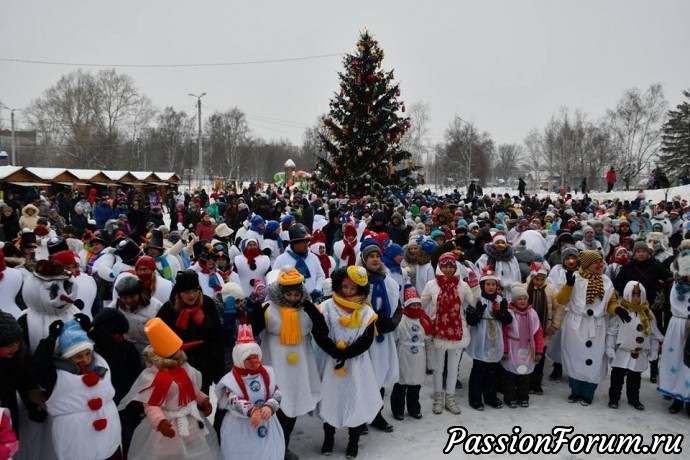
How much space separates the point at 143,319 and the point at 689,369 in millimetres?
5770

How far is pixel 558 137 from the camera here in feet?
218

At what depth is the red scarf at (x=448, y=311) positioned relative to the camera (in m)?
5.71

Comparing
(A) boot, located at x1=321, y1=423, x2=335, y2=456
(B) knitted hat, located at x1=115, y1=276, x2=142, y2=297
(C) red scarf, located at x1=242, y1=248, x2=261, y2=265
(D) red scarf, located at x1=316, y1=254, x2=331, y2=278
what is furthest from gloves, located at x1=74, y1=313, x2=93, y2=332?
(D) red scarf, located at x1=316, y1=254, x2=331, y2=278

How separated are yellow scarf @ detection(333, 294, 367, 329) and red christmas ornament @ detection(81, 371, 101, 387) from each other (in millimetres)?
2068

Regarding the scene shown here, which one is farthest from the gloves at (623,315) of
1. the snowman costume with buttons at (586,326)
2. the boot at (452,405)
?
the boot at (452,405)

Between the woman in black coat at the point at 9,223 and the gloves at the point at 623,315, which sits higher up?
the woman in black coat at the point at 9,223

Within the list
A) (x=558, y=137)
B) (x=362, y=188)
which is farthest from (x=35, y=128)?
(x=558, y=137)

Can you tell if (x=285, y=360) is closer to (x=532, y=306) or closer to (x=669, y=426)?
(x=532, y=306)

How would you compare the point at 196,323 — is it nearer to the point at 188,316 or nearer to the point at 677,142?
the point at 188,316

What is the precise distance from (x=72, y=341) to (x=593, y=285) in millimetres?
5505

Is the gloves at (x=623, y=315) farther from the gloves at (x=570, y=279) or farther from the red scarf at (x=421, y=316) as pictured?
the red scarf at (x=421, y=316)

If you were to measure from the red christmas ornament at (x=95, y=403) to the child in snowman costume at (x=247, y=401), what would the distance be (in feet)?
2.69

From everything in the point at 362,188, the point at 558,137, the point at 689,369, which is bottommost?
the point at 689,369

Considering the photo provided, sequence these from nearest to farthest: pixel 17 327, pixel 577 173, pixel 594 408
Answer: pixel 17 327 < pixel 594 408 < pixel 577 173
